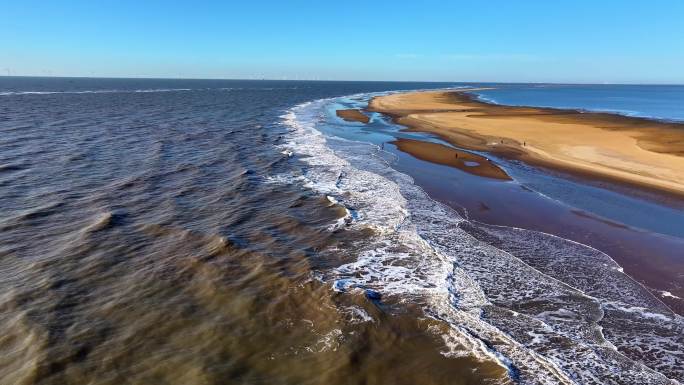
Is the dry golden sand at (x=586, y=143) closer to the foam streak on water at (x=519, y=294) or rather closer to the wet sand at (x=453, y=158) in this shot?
the wet sand at (x=453, y=158)

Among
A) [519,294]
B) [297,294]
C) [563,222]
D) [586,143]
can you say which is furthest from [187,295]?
[586,143]

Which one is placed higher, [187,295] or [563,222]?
[187,295]

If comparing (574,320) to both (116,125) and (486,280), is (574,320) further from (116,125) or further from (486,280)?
(116,125)

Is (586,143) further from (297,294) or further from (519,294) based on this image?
(297,294)

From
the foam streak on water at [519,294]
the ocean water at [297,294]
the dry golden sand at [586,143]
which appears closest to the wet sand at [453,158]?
the dry golden sand at [586,143]

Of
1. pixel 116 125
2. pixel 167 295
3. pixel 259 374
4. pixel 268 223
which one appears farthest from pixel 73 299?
pixel 116 125

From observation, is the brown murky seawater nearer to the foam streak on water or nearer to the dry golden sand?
the foam streak on water
